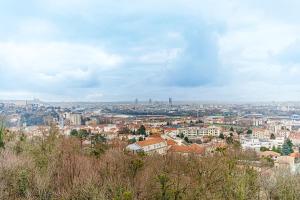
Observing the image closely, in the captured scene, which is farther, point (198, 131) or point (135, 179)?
point (198, 131)

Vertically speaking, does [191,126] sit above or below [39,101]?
below

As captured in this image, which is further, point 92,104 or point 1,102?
point 92,104

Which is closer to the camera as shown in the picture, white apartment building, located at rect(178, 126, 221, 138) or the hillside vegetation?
the hillside vegetation

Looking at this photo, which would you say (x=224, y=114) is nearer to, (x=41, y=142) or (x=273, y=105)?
(x=273, y=105)

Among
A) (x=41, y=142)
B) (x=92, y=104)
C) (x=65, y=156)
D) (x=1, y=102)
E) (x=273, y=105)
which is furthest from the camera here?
(x=92, y=104)

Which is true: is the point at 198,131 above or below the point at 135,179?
below

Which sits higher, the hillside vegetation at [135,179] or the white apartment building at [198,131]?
the hillside vegetation at [135,179]

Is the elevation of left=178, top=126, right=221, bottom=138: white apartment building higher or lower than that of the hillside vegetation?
lower

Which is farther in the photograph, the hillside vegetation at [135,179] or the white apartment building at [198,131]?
the white apartment building at [198,131]

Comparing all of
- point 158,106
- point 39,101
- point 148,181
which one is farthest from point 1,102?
point 158,106

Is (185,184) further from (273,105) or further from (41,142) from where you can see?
(273,105)

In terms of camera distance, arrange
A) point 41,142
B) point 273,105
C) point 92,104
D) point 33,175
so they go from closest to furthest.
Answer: point 33,175, point 41,142, point 273,105, point 92,104
